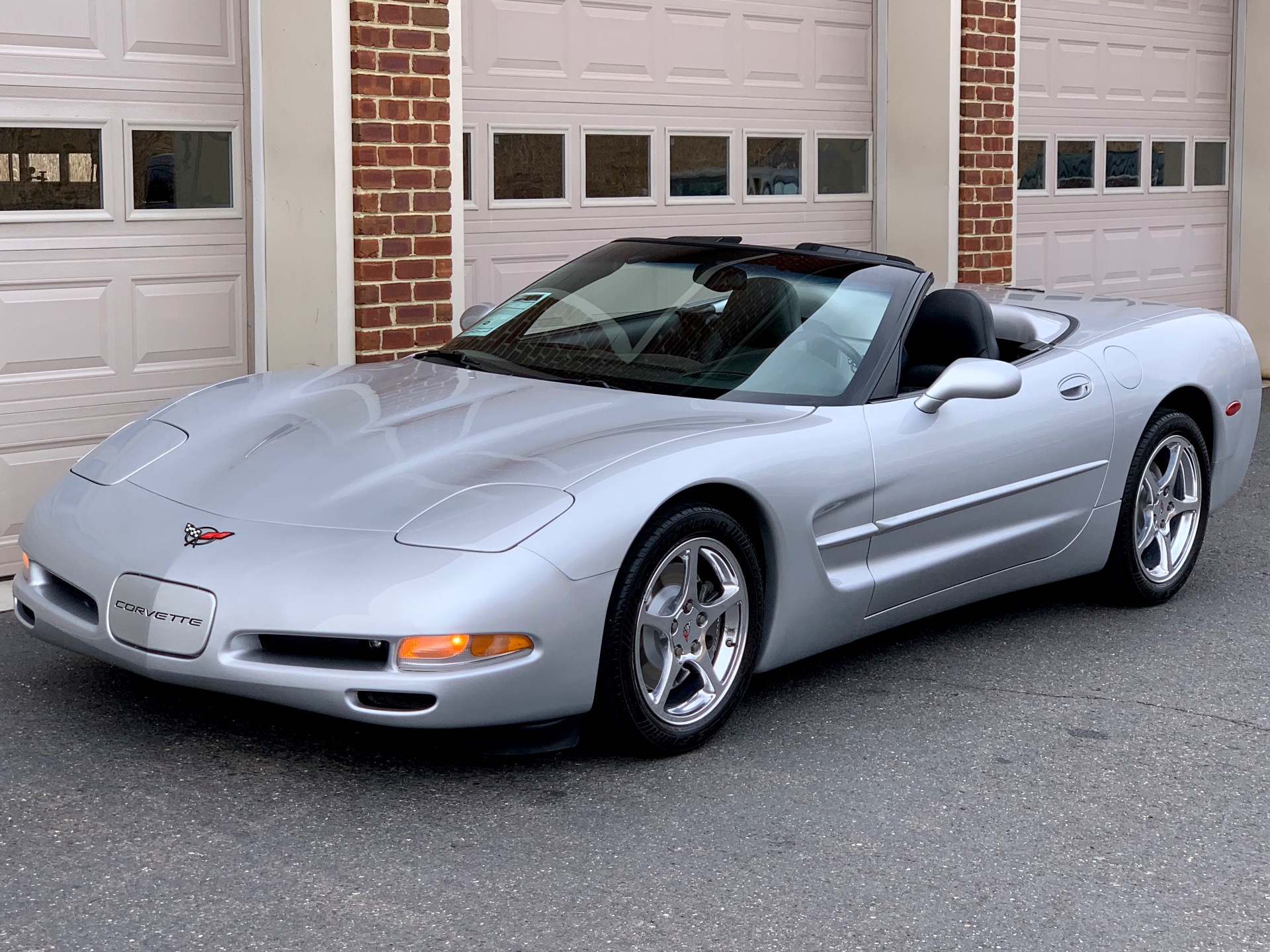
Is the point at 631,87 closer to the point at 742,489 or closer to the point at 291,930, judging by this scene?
the point at 742,489

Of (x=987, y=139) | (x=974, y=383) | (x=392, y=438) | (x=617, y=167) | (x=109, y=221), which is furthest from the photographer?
(x=987, y=139)

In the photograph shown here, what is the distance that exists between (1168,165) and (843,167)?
351cm

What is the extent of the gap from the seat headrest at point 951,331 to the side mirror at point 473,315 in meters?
1.45

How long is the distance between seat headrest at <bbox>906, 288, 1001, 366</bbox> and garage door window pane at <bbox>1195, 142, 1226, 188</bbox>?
25.2 feet

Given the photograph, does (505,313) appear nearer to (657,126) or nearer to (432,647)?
(432,647)

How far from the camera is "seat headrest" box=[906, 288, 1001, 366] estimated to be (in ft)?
17.0

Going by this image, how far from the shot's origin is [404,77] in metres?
6.82

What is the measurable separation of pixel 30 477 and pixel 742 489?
10.8ft

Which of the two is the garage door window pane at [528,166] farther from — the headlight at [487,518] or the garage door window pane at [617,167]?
the headlight at [487,518]

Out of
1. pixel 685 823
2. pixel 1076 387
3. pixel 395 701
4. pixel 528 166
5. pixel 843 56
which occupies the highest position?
pixel 843 56

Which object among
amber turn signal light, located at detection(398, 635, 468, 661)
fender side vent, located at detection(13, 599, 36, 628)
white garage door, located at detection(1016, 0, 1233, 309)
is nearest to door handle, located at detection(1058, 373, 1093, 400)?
amber turn signal light, located at detection(398, 635, 468, 661)

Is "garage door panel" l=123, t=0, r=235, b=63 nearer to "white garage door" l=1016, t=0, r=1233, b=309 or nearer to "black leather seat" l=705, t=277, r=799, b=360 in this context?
"black leather seat" l=705, t=277, r=799, b=360

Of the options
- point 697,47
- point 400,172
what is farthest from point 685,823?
point 697,47

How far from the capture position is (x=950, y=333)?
5203 millimetres
